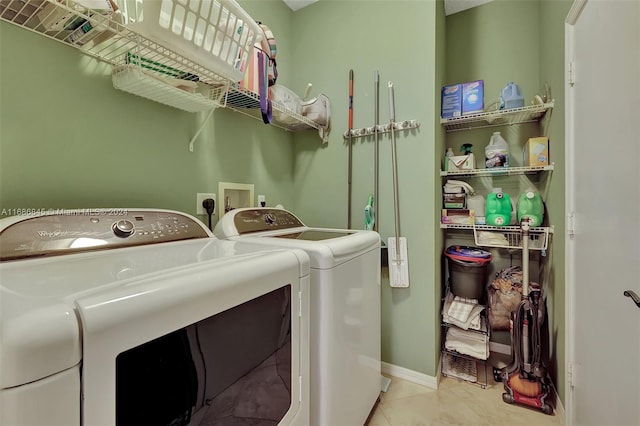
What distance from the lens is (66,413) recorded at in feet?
1.28

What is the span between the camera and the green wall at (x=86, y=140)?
0.92 meters

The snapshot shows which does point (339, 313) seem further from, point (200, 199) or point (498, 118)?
point (498, 118)

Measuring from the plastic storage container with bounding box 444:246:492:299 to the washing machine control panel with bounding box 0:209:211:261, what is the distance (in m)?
1.70

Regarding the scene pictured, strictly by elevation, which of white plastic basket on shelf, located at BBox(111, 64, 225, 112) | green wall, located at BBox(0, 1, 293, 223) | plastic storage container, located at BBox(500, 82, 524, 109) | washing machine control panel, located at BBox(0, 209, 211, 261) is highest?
plastic storage container, located at BBox(500, 82, 524, 109)

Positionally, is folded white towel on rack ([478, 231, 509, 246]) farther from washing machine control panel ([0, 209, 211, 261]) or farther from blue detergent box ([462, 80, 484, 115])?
washing machine control panel ([0, 209, 211, 261])

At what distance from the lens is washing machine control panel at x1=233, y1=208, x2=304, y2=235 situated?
1369 mm

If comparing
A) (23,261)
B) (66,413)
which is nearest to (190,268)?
(66,413)

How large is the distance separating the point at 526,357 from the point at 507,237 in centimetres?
74

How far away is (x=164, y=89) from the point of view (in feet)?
3.78

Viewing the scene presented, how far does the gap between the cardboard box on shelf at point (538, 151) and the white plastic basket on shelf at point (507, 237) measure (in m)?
0.43

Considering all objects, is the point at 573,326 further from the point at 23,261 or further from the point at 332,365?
the point at 23,261

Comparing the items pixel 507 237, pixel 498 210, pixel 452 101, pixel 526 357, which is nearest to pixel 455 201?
pixel 498 210

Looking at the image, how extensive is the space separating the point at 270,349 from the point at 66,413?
0.51 m

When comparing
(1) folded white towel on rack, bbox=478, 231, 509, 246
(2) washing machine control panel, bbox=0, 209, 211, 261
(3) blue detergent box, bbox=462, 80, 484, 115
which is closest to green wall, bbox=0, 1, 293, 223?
(2) washing machine control panel, bbox=0, 209, 211, 261
